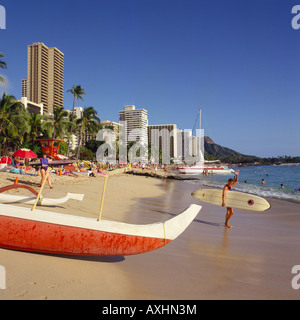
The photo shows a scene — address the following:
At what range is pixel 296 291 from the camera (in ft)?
11.2

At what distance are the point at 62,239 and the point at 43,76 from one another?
169 m

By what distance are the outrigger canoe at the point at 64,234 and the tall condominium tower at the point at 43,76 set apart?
6167 inches

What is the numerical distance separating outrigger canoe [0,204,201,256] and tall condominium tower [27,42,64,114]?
156642mm

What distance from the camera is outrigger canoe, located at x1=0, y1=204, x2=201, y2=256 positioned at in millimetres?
3402

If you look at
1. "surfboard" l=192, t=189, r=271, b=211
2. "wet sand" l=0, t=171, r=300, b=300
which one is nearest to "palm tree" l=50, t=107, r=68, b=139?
"surfboard" l=192, t=189, r=271, b=211

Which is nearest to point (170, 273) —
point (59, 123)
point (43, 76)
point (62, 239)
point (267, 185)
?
point (62, 239)

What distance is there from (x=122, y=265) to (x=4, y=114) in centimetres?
3654

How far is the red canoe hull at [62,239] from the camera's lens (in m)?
3.41

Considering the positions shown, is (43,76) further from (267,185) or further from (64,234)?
(64,234)

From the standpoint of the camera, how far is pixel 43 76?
473 ft

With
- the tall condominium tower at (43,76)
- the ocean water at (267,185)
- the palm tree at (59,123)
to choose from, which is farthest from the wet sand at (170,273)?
the tall condominium tower at (43,76)

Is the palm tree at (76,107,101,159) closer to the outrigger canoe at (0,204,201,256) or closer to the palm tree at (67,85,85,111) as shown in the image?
the palm tree at (67,85,85,111)

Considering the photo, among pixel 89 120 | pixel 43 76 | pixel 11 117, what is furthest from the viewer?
pixel 43 76

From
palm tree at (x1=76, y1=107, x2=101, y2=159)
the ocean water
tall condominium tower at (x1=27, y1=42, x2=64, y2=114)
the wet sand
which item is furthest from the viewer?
tall condominium tower at (x1=27, y1=42, x2=64, y2=114)
